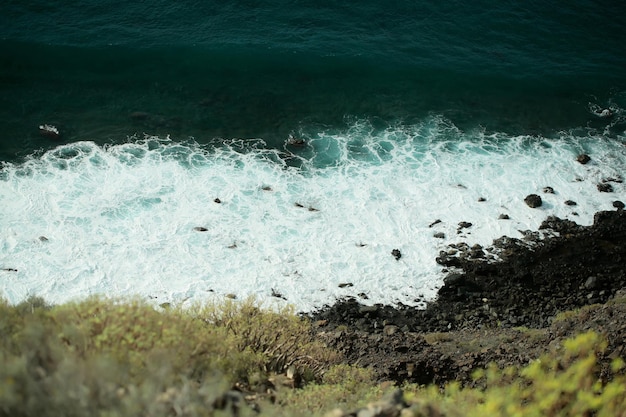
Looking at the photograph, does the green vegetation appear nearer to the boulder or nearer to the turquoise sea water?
the turquoise sea water

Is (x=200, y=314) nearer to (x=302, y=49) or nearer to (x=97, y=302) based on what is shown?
(x=97, y=302)

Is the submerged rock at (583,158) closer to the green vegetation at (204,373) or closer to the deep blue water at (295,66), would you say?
the deep blue water at (295,66)

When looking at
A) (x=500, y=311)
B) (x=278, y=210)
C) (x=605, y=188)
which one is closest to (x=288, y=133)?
(x=278, y=210)

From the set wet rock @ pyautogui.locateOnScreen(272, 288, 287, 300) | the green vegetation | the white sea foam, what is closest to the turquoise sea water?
the white sea foam

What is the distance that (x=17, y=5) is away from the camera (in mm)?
36969

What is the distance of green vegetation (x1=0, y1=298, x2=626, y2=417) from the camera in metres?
8.05

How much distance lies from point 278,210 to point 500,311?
32.4ft

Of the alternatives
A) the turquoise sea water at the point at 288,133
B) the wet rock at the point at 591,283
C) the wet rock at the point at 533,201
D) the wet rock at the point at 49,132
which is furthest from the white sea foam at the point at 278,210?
the wet rock at the point at 591,283

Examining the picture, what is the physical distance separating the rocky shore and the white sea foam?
96 cm

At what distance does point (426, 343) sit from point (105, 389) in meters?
11.4

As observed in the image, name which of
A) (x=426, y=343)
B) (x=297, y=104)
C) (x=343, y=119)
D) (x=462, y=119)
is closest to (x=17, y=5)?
(x=297, y=104)

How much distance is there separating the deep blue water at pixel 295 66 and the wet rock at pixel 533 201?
6637 millimetres

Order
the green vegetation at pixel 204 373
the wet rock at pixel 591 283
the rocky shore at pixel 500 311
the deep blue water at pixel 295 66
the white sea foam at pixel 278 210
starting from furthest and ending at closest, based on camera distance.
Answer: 1. the deep blue water at pixel 295 66
2. the white sea foam at pixel 278 210
3. the wet rock at pixel 591 283
4. the rocky shore at pixel 500 311
5. the green vegetation at pixel 204 373

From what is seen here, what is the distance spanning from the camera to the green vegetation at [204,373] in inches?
317
